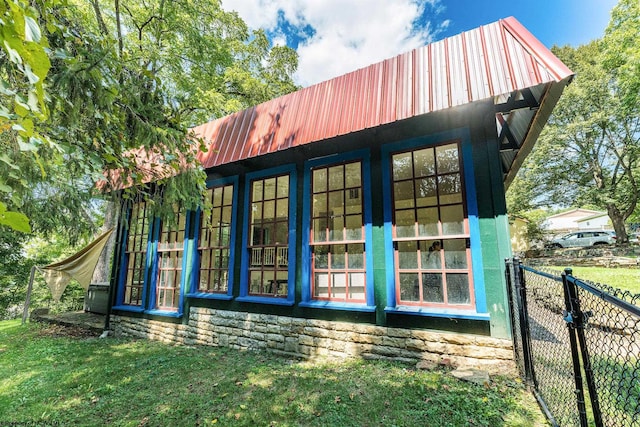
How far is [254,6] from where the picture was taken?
33.5ft

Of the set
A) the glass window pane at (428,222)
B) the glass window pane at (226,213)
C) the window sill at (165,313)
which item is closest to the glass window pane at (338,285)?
the glass window pane at (428,222)

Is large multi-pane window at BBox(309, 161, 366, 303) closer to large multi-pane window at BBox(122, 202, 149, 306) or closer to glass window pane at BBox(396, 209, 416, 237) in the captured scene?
glass window pane at BBox(396, 209, 416, 237)

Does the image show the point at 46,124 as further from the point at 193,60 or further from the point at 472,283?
the point at 193,60

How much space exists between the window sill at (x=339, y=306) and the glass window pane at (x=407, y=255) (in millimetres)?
706

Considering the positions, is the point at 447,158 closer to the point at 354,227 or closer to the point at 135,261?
the point at 354,227

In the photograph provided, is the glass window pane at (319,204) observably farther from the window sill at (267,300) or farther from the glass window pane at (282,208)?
the window sill at (267,300)

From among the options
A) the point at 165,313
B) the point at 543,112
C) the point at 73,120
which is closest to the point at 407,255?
the point at 543,112

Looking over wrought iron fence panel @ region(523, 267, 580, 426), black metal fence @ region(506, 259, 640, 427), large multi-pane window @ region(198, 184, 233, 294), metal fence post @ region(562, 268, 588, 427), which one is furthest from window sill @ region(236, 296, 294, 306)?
metal fence post @ region(562, 268, 588, 427)

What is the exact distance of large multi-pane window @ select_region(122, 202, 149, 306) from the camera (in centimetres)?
658

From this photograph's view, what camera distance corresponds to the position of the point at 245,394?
3.08 meters

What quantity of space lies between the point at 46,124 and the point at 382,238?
3832 mm

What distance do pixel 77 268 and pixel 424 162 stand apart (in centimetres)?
789

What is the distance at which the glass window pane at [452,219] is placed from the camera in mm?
3639

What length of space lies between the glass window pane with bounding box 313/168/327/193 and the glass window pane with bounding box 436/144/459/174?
1.70m
